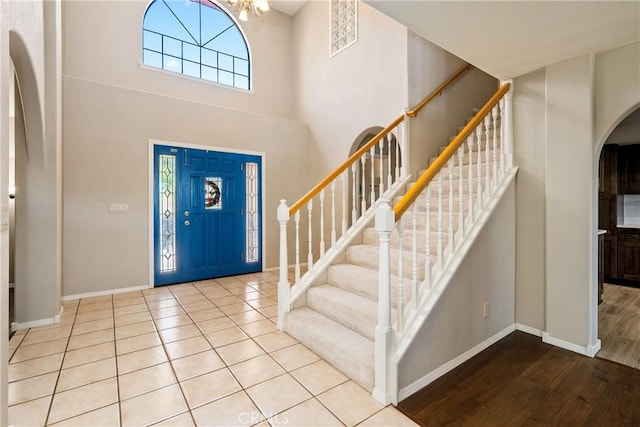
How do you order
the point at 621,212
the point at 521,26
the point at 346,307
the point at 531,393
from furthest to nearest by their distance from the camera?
the point at 621,212 → the point at 346,307 → the point at 521,26 → the point at 531,393

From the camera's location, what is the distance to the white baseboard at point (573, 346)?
2514 millimetres

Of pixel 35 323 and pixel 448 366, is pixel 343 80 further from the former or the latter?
pixel 35 323

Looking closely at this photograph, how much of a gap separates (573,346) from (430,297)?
1558mm

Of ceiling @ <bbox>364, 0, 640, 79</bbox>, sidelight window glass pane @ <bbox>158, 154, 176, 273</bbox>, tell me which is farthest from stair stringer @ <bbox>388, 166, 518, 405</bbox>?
sidelight window glass pane @ <bbox>158, 154, 176, 273</bbox>

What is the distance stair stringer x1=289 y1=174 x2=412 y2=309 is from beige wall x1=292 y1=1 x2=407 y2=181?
3.84 ft

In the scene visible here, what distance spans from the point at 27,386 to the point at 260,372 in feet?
5.15

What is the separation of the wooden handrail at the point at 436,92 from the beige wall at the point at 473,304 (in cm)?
157

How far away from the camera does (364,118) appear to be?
15.5 ft

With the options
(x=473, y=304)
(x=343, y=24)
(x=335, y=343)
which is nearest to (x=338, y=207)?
(x=473, y=304)

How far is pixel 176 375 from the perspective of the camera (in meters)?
2.21

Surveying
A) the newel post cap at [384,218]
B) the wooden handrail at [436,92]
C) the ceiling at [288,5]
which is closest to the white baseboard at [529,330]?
the newel post cap at [384,218]

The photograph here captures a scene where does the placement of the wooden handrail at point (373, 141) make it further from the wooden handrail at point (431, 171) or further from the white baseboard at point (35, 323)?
the white baseboard at point (35, 323)

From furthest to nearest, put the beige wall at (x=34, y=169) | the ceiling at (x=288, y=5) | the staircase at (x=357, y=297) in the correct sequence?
the ceiling at (x=288, y=5)
the beige wall at (x=34, y=169)
the staircase at (x=357, y=297)

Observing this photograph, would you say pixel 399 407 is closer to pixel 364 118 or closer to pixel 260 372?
pixel 260 372
